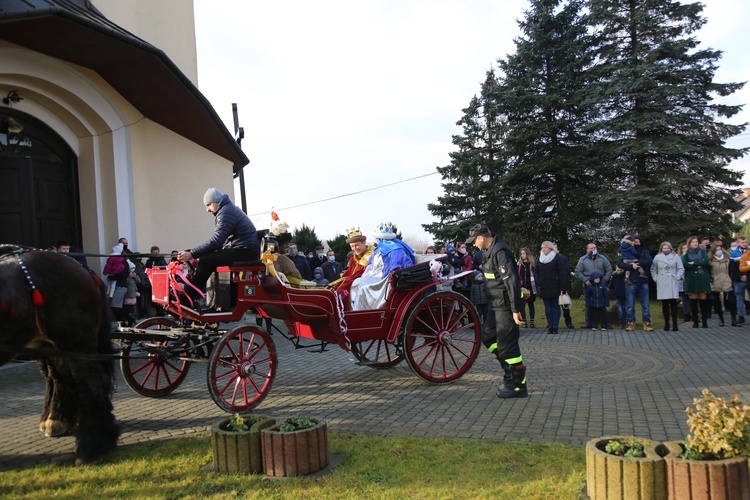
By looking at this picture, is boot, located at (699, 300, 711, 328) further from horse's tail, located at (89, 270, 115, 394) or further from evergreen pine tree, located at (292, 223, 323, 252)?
evergreen pine tree, located at (292, 223, 323, 252)

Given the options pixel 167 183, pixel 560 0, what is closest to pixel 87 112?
pixel 167 183

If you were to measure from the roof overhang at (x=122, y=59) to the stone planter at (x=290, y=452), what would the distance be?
7.71 metres

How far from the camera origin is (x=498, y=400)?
262 inches

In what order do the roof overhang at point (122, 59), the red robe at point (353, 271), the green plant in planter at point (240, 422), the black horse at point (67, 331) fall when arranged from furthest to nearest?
the roof overhang at point (122, 59) → the red robe at point (353, 271) → the black horse at point (67, 331) → the green plant in planter at point (240, 422)

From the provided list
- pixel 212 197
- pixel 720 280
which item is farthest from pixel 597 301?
pixel 212 197

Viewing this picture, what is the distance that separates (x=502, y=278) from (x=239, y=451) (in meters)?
3.71

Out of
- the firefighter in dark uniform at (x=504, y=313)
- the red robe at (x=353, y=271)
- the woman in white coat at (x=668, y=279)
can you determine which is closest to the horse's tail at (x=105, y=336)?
the red robe at (x=353, y=271)

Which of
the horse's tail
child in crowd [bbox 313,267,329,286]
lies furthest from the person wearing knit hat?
child in crowd [bbox 313,267,329,286]

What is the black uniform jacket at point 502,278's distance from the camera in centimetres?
677

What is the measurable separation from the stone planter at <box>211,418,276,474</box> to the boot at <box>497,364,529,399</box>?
3.20 m

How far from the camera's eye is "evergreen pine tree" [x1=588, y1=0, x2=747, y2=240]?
21.0 meters

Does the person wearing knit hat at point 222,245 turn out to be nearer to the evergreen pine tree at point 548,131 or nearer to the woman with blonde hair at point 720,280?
the woman with blonde hair at point 720,280

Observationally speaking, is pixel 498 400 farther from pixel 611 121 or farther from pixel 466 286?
pixel 611 121

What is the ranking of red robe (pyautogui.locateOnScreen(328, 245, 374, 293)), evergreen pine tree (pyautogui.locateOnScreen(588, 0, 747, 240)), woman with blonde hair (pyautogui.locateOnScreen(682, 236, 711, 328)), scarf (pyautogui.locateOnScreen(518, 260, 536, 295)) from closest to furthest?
red robe (pyautogui.locateOnScreen(328, 245, 374, 293)) < woman with blonde hair (pyautogui.locateOnScreen(682, 236, 711, 328)) < scarf (pyautogui.locateOnScreen(518, 260, 536, 295)) < evergreen pine tree (pyautogui.locateOnScreen(588, 0, 747, 240))
